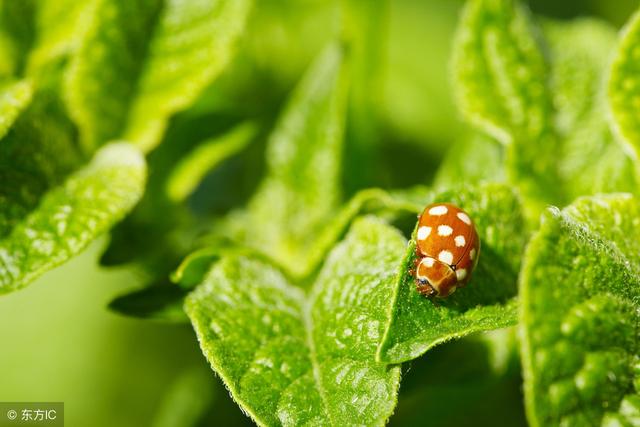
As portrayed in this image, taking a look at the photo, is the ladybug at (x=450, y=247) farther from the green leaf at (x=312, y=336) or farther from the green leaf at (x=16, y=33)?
the green leaf at (x=16, y=33)

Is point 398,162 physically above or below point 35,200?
below

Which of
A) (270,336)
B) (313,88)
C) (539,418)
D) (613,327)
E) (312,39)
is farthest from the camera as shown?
(312,39)

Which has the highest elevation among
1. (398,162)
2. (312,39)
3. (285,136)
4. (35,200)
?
(35,200)

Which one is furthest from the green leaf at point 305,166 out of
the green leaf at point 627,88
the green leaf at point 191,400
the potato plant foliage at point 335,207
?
the green leaf at point 627,88

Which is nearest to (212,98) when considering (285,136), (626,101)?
(285,136)

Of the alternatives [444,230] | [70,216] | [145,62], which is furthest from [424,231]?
[145,62]

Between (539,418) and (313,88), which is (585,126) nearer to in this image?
(313,88)

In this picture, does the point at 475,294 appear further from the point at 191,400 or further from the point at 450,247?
the point at 191,400

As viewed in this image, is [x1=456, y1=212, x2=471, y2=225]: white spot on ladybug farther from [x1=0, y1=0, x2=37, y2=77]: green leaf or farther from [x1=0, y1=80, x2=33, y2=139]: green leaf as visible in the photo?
[x1=0, y1=0, x2=37, y2=77]: green leaf
